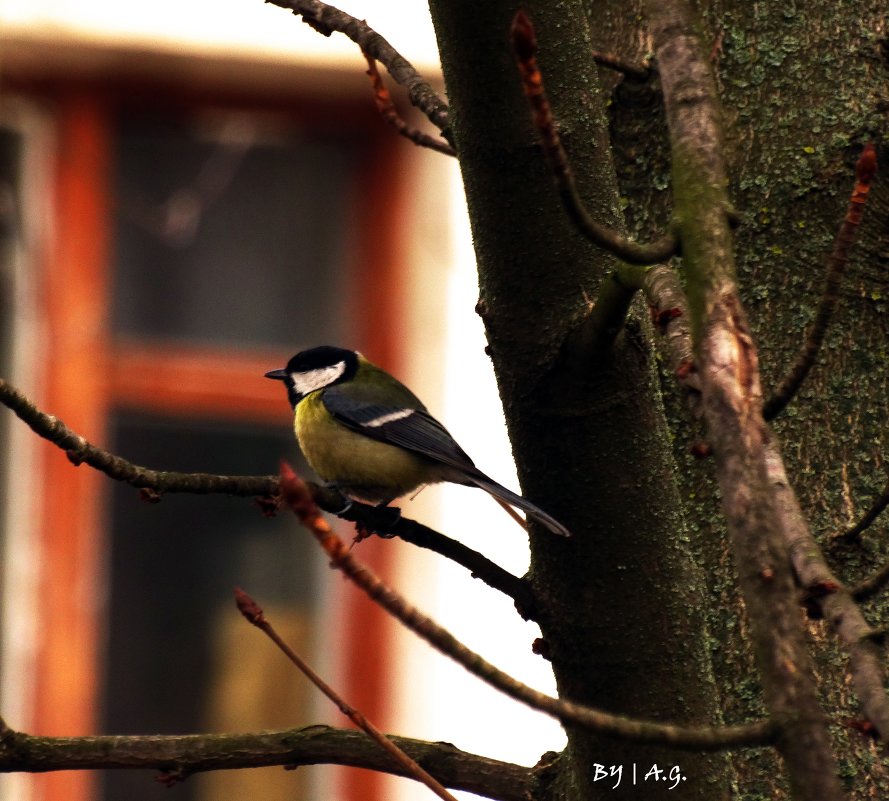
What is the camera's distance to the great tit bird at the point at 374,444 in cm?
285

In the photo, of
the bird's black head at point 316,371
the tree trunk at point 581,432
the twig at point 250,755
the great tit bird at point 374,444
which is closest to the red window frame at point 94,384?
the bird's black head at point 316,371

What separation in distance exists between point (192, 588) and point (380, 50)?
2.78m

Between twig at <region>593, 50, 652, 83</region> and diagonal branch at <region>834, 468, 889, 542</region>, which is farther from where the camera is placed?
twig at <region>593, 50, 652, 83</region>

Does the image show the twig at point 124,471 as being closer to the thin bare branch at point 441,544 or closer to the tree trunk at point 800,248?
the thin bare branch at point 441,544

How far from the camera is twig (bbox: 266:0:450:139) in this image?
81.1 inches

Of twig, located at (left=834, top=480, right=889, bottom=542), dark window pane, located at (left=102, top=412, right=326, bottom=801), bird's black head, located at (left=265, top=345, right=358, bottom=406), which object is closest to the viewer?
twig, located at (left=834, top=480, right=889, bottom=542)

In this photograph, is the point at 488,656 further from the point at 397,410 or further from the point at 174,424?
the point at 397,410

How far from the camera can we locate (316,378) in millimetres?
3311

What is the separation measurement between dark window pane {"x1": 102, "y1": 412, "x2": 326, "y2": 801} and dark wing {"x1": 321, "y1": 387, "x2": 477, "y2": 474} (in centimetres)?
153

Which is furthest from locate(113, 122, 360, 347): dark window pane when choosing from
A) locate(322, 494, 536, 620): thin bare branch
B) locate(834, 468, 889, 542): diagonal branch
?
locate(834, 468, 889, 542): diagonal branch

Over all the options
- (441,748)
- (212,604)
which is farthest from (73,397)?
(441,748)

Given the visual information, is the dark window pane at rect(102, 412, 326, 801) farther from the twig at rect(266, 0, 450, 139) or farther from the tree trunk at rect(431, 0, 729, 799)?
the tree trunk at rect(431, 0, 729, 799)

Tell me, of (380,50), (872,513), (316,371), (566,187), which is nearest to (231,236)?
(316,371)

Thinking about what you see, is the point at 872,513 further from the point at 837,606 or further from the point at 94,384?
the point at 94,384
